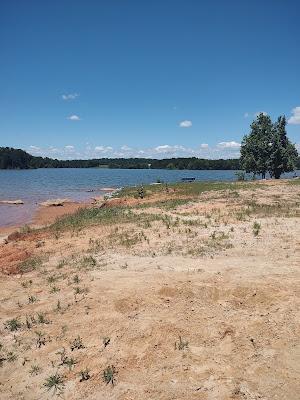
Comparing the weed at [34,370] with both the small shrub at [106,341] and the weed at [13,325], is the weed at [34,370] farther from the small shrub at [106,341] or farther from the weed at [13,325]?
the weed at [13,325]

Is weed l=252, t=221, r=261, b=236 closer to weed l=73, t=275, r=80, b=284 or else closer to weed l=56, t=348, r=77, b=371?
weed l=73, t=275, r=80, b=284

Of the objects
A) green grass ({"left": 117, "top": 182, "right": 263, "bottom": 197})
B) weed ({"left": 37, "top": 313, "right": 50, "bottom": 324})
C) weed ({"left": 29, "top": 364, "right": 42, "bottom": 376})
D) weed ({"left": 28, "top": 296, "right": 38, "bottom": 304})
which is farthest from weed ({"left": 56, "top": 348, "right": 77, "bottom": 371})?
green grass ({"left": 117, "top": 182, "right": 263, "bottom": 197})

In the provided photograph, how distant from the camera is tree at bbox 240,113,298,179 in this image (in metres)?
57.1

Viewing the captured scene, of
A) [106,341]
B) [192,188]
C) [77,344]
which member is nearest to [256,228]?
[106,341]

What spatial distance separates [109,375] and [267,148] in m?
54.5

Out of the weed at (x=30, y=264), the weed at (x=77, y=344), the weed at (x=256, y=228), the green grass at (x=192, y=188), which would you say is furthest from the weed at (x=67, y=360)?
the green grass at (x=192, y=188)

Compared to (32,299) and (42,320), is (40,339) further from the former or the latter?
(32,299)

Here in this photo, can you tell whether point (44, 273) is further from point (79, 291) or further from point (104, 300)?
point (104, 300)

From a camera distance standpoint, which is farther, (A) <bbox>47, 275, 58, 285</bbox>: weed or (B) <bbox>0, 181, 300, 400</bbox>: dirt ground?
(A) <bbox>47, 275, 58, 285</bbox>: weed

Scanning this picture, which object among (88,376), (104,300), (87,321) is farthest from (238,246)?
(88,376)

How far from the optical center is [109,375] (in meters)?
7.03

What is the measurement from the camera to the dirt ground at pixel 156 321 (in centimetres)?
684

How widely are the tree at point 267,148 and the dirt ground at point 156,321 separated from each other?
4432 cm

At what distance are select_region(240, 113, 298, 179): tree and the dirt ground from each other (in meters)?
44.3
